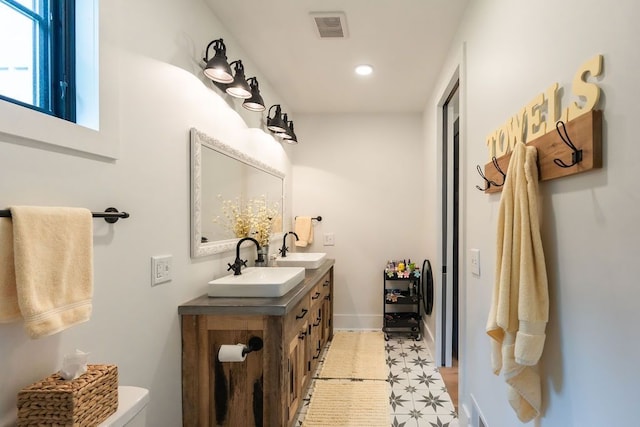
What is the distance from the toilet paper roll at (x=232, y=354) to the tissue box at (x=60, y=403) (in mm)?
649

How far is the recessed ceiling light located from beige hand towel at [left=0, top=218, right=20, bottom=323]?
95.2 inches

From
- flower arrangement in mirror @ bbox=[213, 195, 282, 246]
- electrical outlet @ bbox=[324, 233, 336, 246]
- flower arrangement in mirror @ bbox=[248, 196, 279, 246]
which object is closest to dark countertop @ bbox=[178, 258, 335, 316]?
flower arrangement in mirror @ bbox=[213, 195, 282, 246]

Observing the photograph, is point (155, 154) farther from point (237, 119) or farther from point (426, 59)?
point (426, 59)

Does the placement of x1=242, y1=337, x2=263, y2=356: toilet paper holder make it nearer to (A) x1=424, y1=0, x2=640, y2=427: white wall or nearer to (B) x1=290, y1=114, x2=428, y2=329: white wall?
(A) x1=424, y1=0, x2=640, y2=427: white wall

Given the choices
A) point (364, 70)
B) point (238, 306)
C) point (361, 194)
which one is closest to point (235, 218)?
point (238, 306)

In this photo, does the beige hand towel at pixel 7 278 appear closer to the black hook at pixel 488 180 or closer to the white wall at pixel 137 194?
the white wall at pixel 137 194

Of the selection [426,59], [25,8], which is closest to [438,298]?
[426,59]

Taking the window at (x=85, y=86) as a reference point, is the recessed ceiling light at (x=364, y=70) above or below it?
above

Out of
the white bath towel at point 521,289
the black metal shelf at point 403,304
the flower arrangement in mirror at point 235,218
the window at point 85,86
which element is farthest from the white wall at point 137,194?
the black metal shelf at point 403,304

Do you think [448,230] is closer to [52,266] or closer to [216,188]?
[216,188]

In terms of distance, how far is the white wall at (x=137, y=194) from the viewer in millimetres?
895

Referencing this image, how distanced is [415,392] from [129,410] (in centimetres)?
204

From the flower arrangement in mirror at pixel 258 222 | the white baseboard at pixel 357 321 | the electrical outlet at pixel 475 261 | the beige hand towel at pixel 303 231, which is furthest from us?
the white baseboard at pixel 357 321

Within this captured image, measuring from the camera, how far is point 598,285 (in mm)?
792
